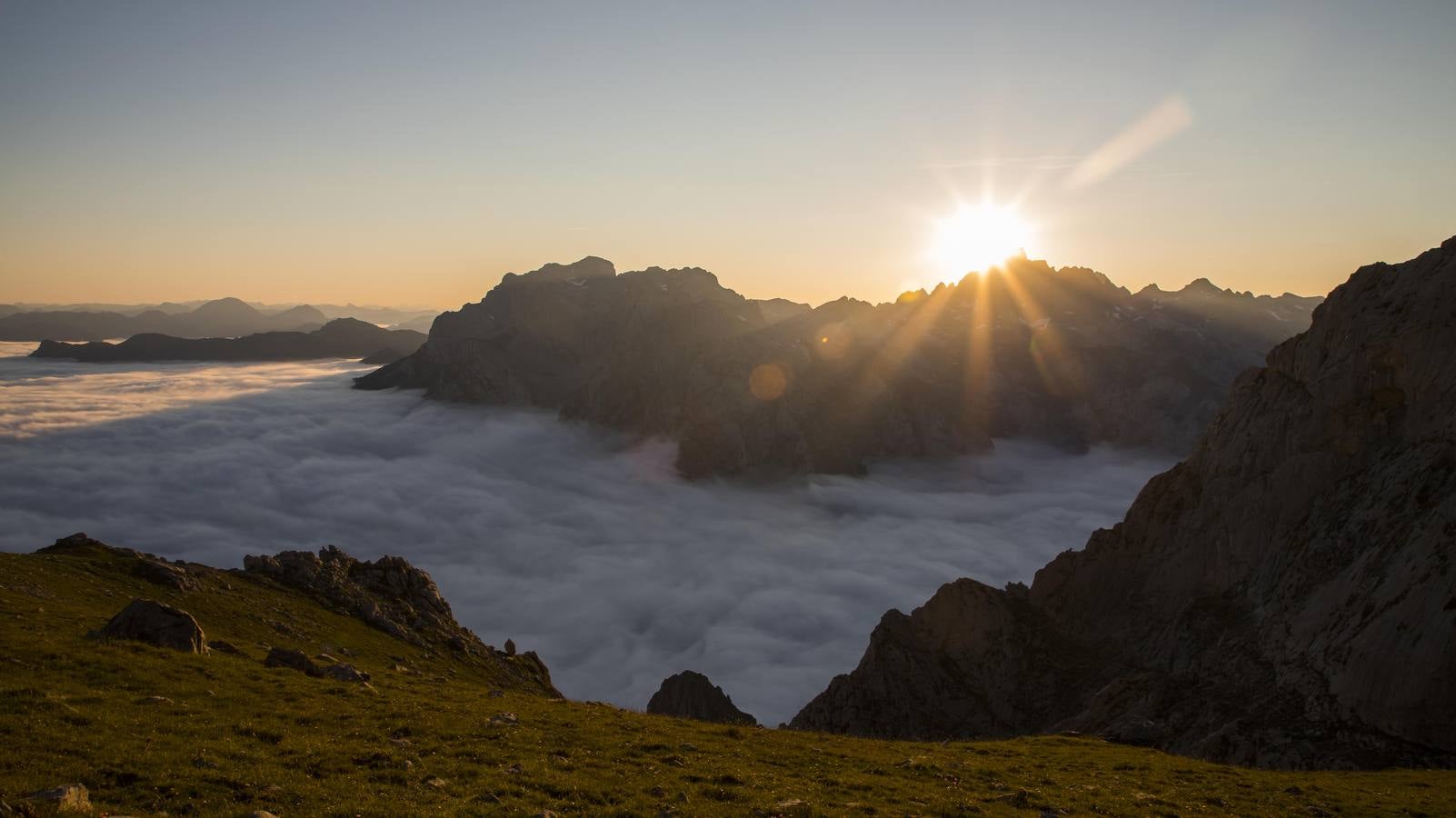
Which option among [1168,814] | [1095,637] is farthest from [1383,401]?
[1168,814]

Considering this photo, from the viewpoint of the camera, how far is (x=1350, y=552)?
61875mm

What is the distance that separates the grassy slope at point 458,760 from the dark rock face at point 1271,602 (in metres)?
16.5

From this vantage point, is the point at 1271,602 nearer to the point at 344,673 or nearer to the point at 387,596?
the point at 344,673

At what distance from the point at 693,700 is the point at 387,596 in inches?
2586

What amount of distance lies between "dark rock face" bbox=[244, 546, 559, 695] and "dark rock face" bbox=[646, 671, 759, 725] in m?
51.6

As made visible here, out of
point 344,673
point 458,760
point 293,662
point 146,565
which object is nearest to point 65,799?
point 458,760

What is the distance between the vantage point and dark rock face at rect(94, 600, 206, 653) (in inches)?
1326

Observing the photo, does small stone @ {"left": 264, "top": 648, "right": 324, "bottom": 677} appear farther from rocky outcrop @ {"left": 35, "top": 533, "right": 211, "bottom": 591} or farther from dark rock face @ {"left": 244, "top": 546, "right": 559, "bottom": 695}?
dark rock face @ {"left": 244, "top": 546, "right": 559, "bottom": 695}

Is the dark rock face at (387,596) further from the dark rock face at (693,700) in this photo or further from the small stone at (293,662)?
the dark rock face at (693,700)

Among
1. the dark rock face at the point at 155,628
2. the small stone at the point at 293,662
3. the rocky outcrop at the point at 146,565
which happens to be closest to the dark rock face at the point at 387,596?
the rocky outcrop at the point at 146,565

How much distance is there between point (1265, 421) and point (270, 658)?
8533cm

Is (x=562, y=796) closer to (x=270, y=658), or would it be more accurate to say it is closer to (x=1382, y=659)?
(x=270, y=658)

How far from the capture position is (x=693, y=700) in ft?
403

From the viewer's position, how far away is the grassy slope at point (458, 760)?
19422 mm
